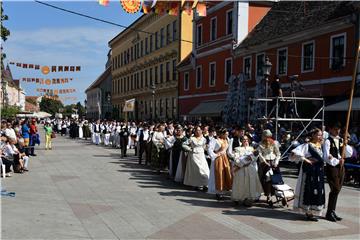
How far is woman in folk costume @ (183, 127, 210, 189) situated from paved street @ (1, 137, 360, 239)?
0.39 m

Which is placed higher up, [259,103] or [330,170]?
[259,103]

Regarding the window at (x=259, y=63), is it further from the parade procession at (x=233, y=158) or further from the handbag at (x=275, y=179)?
the handbag at (x=275, y=179)

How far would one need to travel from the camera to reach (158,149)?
1582 centimetres

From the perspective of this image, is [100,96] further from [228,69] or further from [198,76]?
[228,69]

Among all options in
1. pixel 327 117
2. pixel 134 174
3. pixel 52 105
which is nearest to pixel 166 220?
pixel 134 174

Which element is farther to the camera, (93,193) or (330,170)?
(93,193)

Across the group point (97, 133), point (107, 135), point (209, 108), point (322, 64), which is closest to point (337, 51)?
point (322, 64)

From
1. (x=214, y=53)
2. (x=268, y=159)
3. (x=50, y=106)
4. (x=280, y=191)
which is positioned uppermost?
(x=214, y=53)

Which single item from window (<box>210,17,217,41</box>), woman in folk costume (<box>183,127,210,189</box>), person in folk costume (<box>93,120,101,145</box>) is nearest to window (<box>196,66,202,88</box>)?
window (<box>210,17,217,41</box>)

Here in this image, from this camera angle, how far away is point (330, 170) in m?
8.85

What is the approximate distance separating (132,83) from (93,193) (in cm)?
5076

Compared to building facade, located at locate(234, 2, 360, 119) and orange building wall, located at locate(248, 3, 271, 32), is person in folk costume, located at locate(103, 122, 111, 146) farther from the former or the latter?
orange building wall, located at locate(248, 3, 271, 32)

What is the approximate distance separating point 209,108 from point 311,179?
25128 mm

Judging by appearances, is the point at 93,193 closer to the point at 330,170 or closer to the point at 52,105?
the point at 330,170
